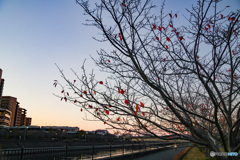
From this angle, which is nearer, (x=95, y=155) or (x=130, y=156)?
(x=95, y=155)

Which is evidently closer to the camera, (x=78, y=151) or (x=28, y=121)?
(x=78, y=151)

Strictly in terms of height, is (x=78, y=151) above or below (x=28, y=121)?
below

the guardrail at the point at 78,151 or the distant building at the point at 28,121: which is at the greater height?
the distant building at the point at 28,121

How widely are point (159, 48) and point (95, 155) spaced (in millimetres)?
10443

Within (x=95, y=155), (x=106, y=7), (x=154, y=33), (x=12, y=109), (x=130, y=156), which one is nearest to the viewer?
(x=106, y=7)

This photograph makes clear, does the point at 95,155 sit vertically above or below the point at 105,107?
below

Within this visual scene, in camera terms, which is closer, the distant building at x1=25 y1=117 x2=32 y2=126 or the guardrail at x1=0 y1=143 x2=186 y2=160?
the guardrail at x1=0 y1=143 x2=186 y2=160

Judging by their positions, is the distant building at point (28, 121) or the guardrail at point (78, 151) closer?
→ the guardrail at point (78, 151)

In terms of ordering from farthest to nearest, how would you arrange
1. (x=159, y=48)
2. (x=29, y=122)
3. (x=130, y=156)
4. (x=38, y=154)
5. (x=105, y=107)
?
(x=29, y=122) → (x=130, y=156) → (x=38, y=154) → (x=159, y=48) → (x=105, y=107)

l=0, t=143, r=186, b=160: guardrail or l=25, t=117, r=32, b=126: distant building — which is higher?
l=25, t=117, r=32, b=126: distant building

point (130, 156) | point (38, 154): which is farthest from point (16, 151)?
point (130, 156)

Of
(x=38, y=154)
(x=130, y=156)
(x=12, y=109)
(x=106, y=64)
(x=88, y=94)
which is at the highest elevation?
(x=12, y=109)

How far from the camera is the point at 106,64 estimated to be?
4055 mm

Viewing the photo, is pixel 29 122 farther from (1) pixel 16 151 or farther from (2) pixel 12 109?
(1) pixel 16 151
